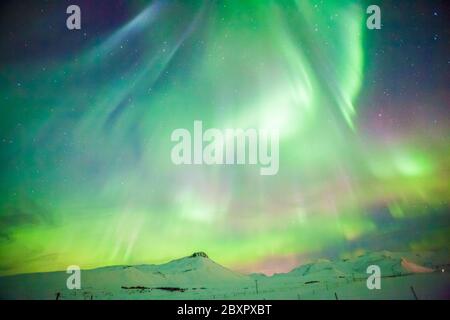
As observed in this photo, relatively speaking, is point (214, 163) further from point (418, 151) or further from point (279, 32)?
point (418, 151)

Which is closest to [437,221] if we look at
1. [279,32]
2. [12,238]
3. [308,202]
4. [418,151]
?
[418,151]

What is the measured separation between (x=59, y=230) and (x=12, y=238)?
17.3 inches

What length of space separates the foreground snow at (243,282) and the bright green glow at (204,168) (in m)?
0.13

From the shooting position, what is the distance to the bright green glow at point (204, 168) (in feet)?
17.0

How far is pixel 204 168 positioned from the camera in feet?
17.1

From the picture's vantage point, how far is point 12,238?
518cm

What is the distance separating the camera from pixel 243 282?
17.0 ft

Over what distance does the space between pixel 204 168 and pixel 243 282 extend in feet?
3.58

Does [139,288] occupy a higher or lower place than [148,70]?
lower

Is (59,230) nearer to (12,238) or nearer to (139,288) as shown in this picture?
(12,238)

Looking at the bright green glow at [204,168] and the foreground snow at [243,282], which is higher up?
the bright green glow at [204,168]

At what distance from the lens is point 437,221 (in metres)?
5.12

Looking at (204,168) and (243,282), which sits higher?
(204,168)
